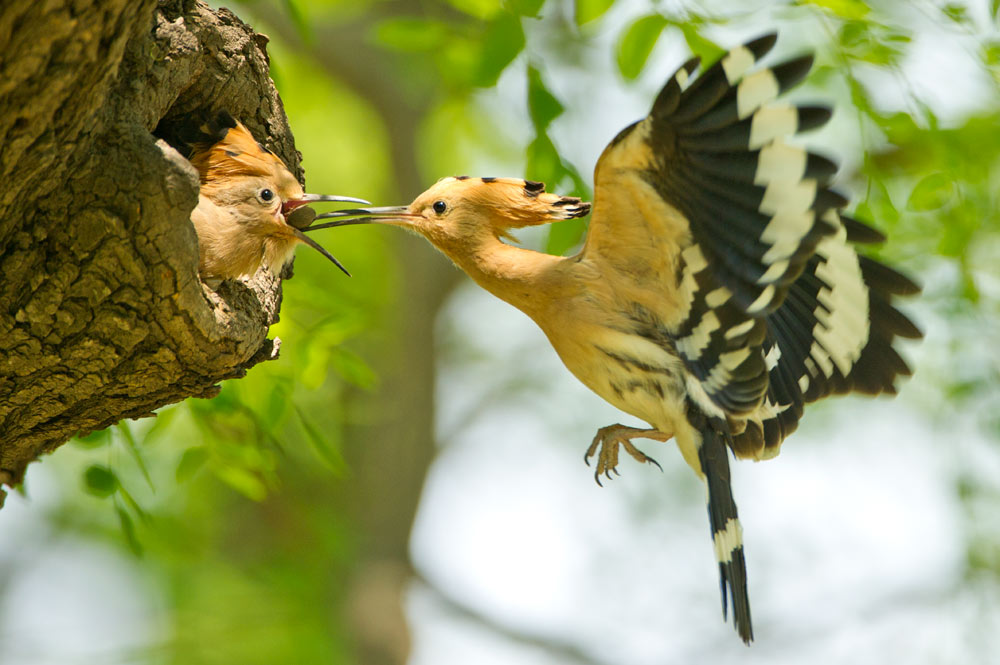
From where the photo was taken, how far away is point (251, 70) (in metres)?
2.85

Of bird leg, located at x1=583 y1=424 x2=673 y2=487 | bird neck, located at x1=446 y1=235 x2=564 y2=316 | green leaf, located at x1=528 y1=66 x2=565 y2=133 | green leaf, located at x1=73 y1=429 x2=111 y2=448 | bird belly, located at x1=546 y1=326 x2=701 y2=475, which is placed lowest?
bird leg, located at x1=583 y1=424 x2=673 y2=487

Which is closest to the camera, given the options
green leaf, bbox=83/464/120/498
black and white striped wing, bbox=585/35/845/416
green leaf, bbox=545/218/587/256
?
black and white striped wing, bbox=585/35/845/416

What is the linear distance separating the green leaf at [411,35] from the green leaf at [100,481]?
1.82 metres

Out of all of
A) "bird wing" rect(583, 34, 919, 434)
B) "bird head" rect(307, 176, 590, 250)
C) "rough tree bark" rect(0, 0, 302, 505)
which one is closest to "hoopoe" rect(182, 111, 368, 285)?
"bird head" rect(307, 176, 590, 250)

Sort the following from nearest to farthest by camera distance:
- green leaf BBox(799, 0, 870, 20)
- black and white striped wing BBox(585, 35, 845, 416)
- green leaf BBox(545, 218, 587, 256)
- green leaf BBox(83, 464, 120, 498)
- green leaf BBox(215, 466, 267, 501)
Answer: black and white striped wing BBox(585, 35, 845, 416), green leaf BBox(799, 0, 870, 20), green leaf BBox(83, 464, 120, 498), green leaf BBox(545, 218, 587, 256), green leaf BBox(215, 466, 267, 501)

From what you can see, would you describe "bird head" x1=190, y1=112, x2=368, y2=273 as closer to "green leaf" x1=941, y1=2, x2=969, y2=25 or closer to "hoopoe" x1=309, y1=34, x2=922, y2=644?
"hoopoe" x1=309, y1=34, x2=922, y2=644

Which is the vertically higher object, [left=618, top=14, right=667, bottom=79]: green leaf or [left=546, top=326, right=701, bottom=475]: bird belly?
[left=618, top=14, right=667, bottom=79]: green leaf

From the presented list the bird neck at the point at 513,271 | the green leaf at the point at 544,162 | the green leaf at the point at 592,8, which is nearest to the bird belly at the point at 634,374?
the bird neck at the point at 513,271

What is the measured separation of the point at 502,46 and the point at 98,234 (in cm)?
151

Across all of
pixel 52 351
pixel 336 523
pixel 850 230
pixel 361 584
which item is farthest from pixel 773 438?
pixel 336 523

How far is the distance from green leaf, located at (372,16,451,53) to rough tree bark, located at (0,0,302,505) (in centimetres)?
112

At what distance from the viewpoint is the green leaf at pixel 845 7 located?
2.91 m

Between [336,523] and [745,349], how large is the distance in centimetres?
708

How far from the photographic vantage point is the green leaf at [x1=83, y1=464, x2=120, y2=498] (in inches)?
121
